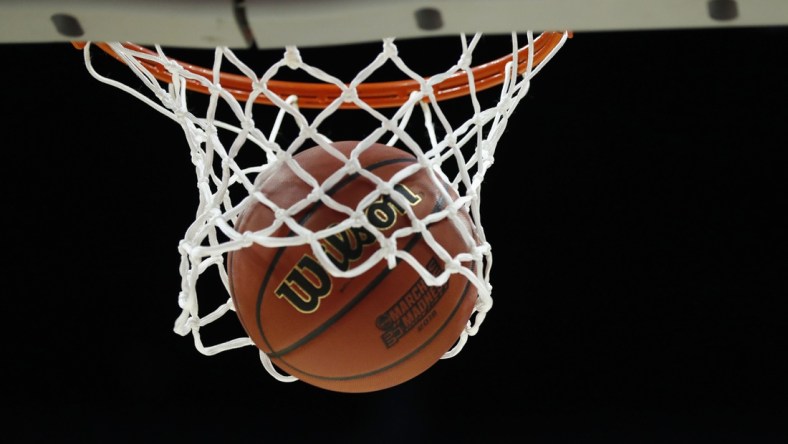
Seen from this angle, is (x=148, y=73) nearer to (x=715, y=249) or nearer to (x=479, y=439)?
(x=479, y=439)

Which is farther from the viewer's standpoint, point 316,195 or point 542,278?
point 542,278

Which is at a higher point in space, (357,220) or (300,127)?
(300,127)

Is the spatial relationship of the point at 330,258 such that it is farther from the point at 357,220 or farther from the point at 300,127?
the point at 300,127

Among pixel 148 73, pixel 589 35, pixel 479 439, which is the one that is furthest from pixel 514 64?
pixel 479 439

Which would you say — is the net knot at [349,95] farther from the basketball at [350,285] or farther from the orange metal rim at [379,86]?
the orange metal rim at [379,86]

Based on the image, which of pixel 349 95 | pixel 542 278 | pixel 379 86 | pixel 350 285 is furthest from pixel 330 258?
pixel 542 278

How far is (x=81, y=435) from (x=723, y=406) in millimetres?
1628

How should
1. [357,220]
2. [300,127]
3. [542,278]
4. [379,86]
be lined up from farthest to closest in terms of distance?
[542,278] → [379,86] → [300,127] → [357,220]

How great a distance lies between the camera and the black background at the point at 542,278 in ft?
7.78

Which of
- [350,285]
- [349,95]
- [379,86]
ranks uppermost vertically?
[379,86]

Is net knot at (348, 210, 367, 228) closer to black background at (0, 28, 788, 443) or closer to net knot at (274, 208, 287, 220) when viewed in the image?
net knot at (274, 208, 287, 220)

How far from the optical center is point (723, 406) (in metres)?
2.48

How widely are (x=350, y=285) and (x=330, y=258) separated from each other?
0.13 feet

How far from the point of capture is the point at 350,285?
3.62ft
